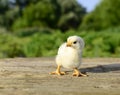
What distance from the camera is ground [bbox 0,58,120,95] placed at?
203 centimetres

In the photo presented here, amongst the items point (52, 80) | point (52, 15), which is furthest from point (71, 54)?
point (52, 15)

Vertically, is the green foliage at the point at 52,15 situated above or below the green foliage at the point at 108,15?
above

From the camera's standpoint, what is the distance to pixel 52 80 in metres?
2.36

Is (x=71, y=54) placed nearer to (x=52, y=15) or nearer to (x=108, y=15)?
(x=108, y=15)

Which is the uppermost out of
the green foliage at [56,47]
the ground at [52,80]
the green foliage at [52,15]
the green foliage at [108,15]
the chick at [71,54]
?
the green foliage at [52,15]

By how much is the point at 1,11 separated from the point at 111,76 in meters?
29.2

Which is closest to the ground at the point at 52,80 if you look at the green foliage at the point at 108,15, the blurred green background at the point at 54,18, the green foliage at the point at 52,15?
the blurred green background at the point at 54,18

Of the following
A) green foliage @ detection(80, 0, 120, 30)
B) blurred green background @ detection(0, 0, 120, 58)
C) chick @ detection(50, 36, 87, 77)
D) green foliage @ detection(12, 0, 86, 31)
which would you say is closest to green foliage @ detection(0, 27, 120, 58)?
blurred green background @ detection(0, 0, 120, 58)

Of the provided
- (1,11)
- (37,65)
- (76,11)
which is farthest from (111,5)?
(37,65)

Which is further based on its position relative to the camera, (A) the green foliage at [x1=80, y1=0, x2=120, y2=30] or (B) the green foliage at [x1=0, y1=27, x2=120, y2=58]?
(A) the green foliage at [x1=80, y1=0, x2=120, y2=30]

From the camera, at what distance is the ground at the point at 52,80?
203 cm

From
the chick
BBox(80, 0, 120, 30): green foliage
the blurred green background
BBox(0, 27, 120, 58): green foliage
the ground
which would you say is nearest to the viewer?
the ground

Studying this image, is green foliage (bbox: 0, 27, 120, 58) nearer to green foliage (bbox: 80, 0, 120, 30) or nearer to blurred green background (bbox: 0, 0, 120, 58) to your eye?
blurred green background (bbox: 0, 0, 120, 58)

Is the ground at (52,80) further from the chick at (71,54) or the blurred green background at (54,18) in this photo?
the blurred green background at (54,18)
